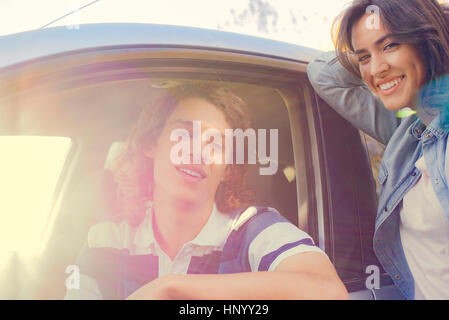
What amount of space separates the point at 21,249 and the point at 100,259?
223mm

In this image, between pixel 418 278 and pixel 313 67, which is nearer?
pixel 418 278

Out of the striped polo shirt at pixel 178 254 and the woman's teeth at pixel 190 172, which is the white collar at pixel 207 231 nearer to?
the striped polo shirt at pixel 178 254

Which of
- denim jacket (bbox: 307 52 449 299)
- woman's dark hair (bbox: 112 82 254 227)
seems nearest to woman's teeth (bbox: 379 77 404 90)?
denim jacket (bbox: 307 52 449 299)

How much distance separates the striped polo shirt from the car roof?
516 millimetres

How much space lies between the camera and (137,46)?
47.5 inches

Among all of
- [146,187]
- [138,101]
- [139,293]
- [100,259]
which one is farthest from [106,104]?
[139,293]

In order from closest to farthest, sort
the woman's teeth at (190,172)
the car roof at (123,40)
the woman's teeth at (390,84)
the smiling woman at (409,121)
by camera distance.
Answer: the car roof at (123,40) < the woman's teeth at (190,172) < the smiling woman at (409,121) < the woman's teeth at (390,84)

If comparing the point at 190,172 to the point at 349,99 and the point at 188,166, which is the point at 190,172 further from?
the point at 349,99

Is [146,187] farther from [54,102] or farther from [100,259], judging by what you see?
[54,102]

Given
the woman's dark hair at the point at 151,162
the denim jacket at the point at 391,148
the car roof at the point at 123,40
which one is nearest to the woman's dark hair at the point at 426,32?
the denim jacket at the point at 391,148

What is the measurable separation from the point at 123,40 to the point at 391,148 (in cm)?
105

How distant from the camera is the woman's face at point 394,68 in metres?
1.44

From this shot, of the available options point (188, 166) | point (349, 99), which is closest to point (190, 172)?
point (188, 166)

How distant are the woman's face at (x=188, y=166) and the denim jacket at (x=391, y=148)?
0.48 m
